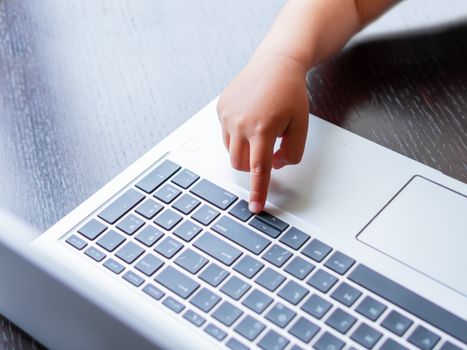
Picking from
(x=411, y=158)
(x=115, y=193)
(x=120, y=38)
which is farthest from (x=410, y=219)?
(x=120, y=38)

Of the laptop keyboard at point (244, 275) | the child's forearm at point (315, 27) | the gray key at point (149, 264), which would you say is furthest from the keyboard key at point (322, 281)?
the child's forearm at point (315, 27)

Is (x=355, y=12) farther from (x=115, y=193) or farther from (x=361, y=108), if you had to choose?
(x=115, y=193)

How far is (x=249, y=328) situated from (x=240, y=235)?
81 millimetres

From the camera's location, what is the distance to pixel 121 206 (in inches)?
21.0

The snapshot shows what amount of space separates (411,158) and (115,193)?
0.79ft

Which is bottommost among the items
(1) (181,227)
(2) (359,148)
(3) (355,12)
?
(1) (181,227)

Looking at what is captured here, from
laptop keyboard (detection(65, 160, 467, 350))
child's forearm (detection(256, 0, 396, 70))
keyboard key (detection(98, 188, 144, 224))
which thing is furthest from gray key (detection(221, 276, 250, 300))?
child's forearm (detection(256, 0, 396, 70))

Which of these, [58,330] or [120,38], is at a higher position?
[120,38]

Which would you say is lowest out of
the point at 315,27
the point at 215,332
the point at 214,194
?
the point at 215,332

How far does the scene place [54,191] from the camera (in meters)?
0.57

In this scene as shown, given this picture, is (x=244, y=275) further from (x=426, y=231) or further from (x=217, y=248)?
(x=426, y=231)

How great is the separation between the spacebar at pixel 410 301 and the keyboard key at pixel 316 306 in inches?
1.1

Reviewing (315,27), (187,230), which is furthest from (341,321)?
(315,27)

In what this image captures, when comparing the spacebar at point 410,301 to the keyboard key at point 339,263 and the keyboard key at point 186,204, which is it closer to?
the keyboard key at point 339,263
